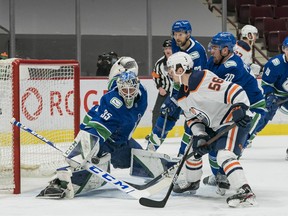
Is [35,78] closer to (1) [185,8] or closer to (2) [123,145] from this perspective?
(2) [123,145]

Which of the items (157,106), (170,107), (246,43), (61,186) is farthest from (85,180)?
(157,106)

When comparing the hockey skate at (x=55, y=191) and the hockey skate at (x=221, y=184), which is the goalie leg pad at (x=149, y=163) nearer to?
the hockey skate at (x=221, y=184)

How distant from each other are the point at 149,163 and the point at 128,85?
66cm

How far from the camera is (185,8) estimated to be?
10.9m

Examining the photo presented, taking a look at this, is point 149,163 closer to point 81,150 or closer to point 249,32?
point 81,150

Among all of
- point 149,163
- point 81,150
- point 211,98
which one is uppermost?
point 211,98

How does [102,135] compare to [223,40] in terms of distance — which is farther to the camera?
[223,40]

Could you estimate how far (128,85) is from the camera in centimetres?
462

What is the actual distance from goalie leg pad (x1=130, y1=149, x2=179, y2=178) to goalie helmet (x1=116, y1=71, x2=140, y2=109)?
49 centimetres

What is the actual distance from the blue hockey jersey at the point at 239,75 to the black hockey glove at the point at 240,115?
65cm

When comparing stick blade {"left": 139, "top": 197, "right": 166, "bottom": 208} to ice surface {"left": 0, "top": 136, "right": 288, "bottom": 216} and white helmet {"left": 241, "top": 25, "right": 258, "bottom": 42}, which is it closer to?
ice surface {"left": 0, "top": 136, "right": 288, "bottom": 216}

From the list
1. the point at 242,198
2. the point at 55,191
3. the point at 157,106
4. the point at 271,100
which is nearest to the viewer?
the point at 242,198

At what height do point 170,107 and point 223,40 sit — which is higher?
point 223,40

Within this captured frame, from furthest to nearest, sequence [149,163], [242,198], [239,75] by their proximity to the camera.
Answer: [149,163] < [239,75] < [242,198]
